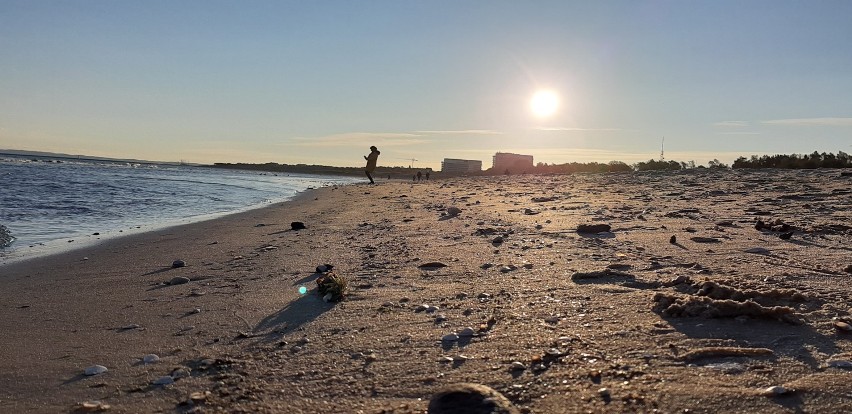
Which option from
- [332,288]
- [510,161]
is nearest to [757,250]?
[332,288]

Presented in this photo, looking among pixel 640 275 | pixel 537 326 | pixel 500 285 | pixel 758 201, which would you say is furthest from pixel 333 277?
pixel 758 201

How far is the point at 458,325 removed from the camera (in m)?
3.32

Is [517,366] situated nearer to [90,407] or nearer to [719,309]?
[719,309]

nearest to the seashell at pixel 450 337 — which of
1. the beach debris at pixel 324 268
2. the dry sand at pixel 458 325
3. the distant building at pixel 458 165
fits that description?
the dry sand at pixel 458 325

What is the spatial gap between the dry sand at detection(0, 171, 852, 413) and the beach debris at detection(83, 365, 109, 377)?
27mm

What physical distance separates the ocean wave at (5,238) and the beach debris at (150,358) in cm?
596

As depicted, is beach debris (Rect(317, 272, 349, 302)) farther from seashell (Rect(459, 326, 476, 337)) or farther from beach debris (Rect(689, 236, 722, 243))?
beach debris (Rect(689, 236, 722, 243))

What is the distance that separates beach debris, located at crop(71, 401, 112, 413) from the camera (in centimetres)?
243

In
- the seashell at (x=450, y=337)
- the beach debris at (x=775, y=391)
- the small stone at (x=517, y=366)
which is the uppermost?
the beach debris at (x=775, y=391)

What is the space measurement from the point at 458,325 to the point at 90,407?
1882mm

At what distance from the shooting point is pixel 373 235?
785 cm

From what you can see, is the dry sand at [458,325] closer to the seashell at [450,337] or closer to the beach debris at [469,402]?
the seashell at [450,337]

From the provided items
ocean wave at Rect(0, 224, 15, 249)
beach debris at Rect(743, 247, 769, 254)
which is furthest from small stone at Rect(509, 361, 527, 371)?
ocean wave at Rect(0, 224, 15, 249)

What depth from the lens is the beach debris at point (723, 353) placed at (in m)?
2.58
